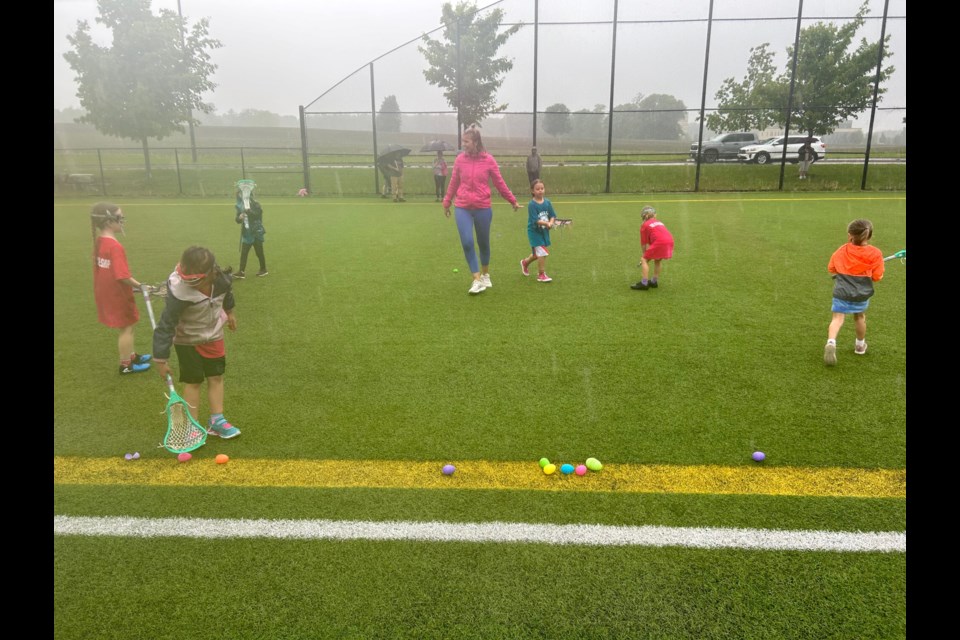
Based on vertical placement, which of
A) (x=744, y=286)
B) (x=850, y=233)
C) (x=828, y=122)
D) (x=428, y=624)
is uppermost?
(x=828, y=122)

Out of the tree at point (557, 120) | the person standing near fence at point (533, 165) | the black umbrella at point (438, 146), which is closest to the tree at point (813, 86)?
the tree at point (557, 120)

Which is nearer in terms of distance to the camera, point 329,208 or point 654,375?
point 654,375

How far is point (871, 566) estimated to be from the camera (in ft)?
9.52

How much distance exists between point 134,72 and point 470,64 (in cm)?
1489

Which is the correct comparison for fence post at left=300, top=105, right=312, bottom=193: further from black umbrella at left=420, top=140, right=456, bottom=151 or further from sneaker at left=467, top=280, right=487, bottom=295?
sneaker at left=467, top=280, right=487, bottom=295

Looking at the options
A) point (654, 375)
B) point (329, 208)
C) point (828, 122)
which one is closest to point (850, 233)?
point (654, 375)

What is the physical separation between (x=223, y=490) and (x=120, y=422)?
1662mm

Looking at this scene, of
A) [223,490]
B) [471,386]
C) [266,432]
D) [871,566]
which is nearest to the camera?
Answer: [871,566]

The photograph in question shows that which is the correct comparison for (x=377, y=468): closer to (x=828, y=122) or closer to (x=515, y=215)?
(x=515, y=215)

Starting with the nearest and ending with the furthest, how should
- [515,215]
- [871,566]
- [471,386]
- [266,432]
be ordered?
[871,566], [266,432], [471,386], [515,215]

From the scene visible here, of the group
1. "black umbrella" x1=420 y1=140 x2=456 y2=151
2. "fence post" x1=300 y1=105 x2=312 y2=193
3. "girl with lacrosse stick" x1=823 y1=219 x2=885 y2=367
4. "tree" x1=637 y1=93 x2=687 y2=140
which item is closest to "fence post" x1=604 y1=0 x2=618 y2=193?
"tree" x1=637 y1=93 x2=687 y2=140

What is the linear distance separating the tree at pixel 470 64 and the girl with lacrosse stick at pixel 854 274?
17.4 m

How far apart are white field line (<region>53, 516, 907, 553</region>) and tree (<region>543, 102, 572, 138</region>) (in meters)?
19.7

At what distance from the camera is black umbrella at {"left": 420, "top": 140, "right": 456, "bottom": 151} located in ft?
64.3
